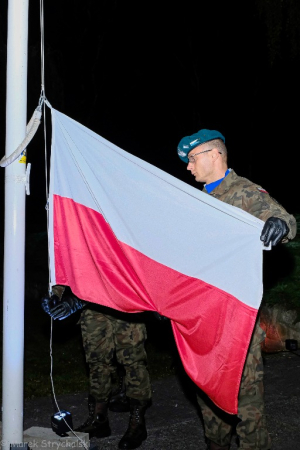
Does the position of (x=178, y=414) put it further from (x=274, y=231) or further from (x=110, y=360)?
(x=274, y=231)

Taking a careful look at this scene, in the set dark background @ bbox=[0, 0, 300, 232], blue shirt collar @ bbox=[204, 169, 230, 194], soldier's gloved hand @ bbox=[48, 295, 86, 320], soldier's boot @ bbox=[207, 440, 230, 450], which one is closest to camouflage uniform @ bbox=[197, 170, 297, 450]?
blue shirt collar @ bbox=[204, 169, 230, 194]

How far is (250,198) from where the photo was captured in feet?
13.8

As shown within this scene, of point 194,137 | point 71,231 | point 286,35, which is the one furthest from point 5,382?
point 286,35

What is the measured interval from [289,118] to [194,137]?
26.0 metres

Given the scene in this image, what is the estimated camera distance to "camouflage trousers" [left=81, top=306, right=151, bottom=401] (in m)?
5.12

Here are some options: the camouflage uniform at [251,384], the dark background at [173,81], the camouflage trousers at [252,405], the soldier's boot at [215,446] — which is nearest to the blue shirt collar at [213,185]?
the camouflage uniform at [251,384]

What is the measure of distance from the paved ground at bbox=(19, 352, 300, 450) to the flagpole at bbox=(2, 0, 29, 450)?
927 millimetres

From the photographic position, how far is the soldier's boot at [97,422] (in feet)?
16.9

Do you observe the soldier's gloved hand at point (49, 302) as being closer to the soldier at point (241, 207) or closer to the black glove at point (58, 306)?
the black glove at point (58, 306)

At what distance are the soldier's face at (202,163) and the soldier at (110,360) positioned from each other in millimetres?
1355

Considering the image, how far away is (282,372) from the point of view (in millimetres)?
6734

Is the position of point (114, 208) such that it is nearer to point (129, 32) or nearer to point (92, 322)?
point (92, 322)

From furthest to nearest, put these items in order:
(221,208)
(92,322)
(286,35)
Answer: (286,35) → (92,322) → (221,208)

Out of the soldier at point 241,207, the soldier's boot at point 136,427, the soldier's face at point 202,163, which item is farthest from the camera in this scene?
the soldier's boot at point 136,427
